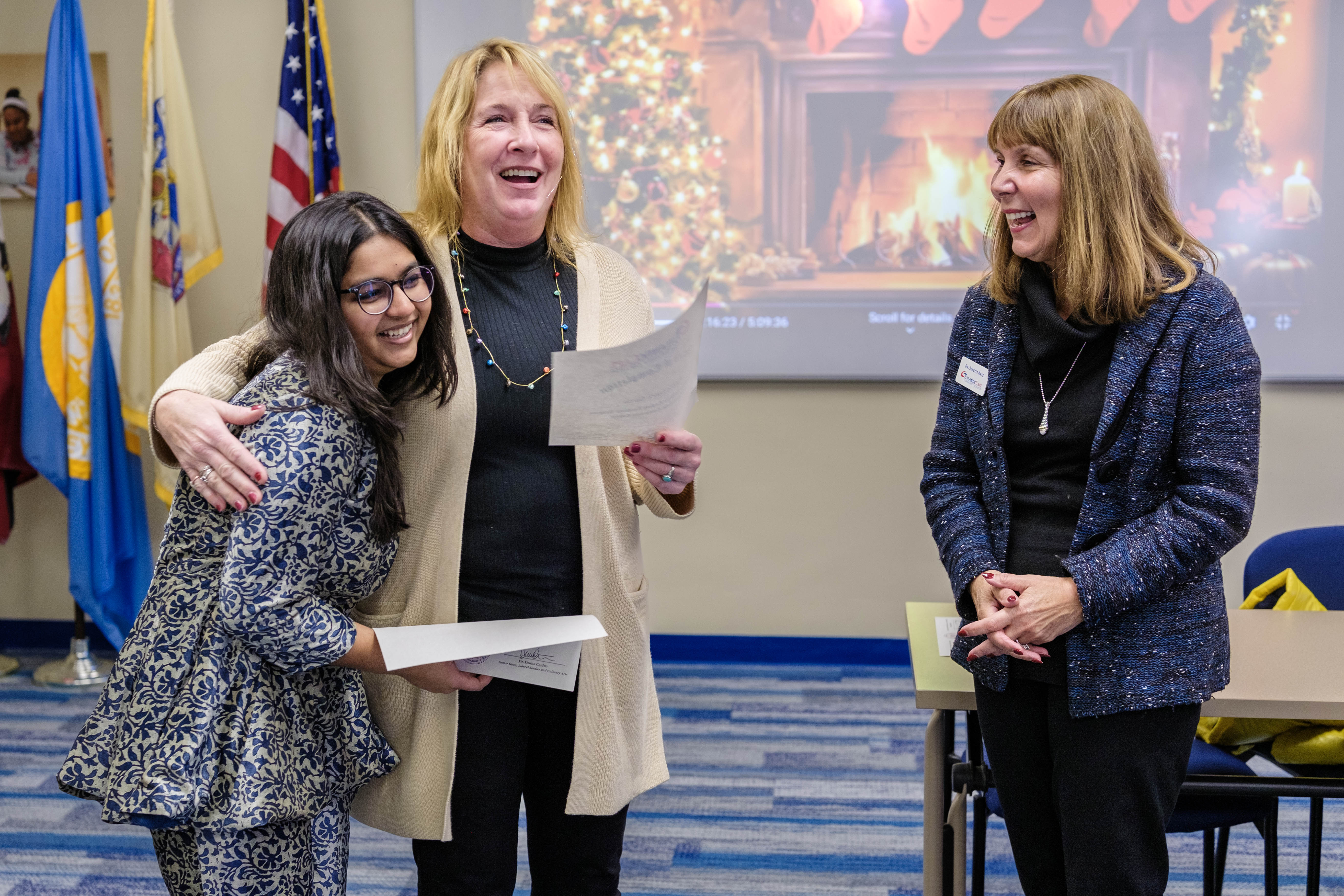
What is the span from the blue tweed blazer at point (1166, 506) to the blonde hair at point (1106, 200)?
0.12 ft

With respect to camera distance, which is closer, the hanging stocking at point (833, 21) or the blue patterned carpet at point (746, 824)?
the blue patterned carpet at point (746, 824)

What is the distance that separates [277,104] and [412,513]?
3051 mm

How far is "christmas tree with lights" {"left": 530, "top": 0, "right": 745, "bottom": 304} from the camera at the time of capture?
366cm

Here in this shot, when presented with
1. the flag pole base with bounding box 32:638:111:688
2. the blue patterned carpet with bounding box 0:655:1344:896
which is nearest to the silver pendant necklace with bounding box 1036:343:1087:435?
the blue patterned carpet with bounding box 0:655:1344:896

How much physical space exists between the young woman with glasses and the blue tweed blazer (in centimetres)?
83

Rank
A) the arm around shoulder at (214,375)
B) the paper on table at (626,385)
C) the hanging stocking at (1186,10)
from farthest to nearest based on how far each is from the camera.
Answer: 1. the hanging stocking at (1186,10)
2. the arm around shoulder at (214,375)
3. the paper on table at (626,385)

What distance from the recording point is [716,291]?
3.77 m

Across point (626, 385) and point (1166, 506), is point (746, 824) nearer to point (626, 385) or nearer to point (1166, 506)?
point (1166, 506)

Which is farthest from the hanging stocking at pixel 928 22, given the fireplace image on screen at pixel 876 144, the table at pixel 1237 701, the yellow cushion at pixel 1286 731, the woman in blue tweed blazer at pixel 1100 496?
the woman in blue tweed blazer at pixel 1100 496

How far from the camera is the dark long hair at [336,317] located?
119cm

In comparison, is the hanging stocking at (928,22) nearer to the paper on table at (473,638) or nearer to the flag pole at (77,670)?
the paper on table at (473,638)

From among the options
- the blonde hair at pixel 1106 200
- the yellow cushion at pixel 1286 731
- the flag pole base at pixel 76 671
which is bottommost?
the flag pole base at pixel 76 671

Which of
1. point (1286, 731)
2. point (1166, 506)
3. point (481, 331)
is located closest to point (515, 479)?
point (481, 331)
